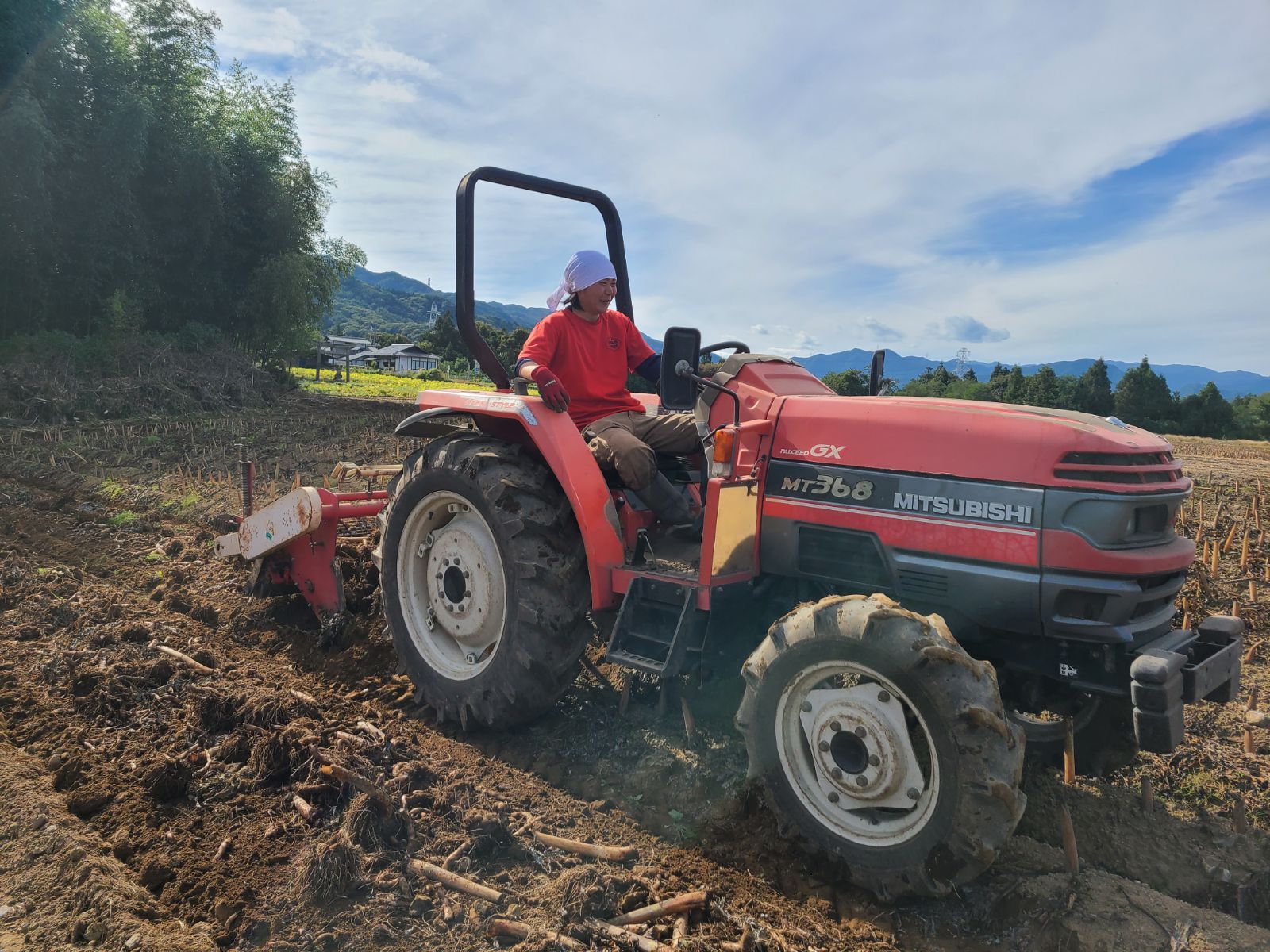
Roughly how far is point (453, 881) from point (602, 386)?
7.53 ft

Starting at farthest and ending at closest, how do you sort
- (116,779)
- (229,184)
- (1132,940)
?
1. (229,184)
2. (116,779)
3. (1132,940)

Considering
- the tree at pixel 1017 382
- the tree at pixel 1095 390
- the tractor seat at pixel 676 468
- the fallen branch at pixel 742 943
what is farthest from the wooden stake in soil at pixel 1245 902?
the tree at pixel 1095 390

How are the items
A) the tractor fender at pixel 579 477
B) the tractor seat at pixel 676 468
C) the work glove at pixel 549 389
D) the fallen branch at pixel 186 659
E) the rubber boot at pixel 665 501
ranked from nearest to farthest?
1. the tractor fender at pixel 579 477
2. the work glove at pixel 549 389
3. the rubber boot at pixel 665 501
4. the tractor seat at pixel 676 468
5. the fallen branch at pixel 186 659

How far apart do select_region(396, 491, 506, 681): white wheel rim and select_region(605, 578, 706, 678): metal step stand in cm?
58

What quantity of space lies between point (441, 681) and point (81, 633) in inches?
91.9

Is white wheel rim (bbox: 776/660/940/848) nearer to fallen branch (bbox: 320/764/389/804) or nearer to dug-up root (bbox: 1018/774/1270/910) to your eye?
dug-up root (bbox: 1018/774/1270/910)

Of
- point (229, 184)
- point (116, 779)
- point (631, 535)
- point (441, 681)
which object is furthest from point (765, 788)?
point (229, 184)

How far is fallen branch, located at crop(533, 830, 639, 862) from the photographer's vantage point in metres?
2.66

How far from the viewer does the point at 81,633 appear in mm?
4609

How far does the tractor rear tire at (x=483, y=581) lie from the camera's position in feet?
11.3

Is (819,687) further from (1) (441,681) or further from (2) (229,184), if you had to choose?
(2) (229,184)

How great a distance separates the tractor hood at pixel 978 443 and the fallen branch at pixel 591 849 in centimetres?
150

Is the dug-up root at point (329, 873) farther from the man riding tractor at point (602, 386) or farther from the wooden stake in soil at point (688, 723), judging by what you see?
the man riding tractor at point (602, 386)

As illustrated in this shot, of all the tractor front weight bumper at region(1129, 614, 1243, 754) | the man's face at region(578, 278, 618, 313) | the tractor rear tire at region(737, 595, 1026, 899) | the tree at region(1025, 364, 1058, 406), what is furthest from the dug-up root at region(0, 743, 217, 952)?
the tree at region(1025, 364, 1058, 406)
